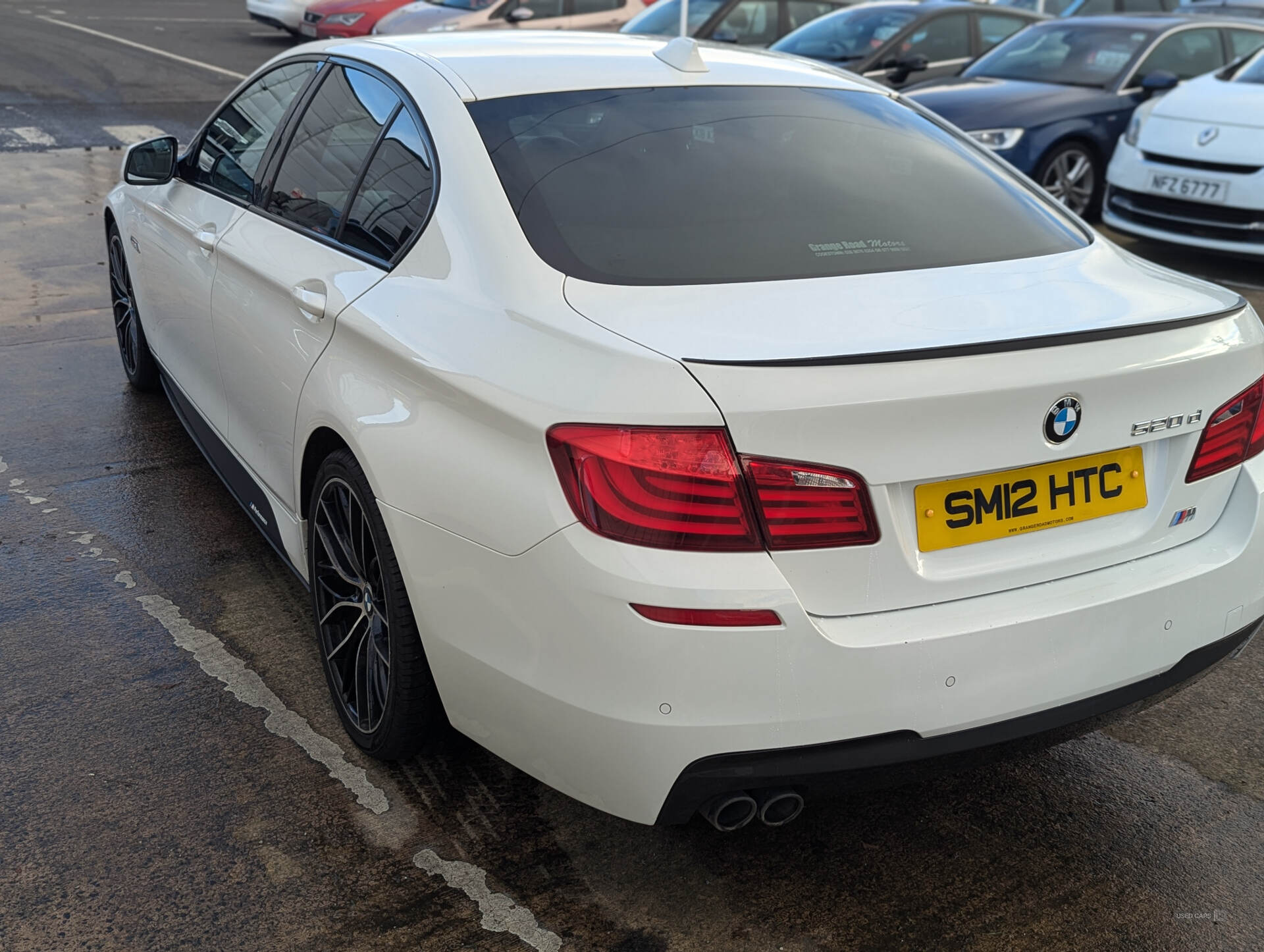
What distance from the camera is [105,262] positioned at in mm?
7820

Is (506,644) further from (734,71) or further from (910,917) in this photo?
(734,71)

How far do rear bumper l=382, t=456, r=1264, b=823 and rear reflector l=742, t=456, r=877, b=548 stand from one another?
68mm

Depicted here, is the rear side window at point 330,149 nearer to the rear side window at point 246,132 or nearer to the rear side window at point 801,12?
the rear side window at point 246,132

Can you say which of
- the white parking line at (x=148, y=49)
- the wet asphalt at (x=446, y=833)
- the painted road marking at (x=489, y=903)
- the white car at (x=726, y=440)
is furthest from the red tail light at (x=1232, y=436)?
the white parking line at (x=148, y=49)

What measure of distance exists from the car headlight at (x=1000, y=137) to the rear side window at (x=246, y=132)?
584cm

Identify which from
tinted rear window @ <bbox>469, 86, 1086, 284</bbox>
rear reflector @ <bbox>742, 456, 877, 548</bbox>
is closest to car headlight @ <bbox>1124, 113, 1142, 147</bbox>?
tinted rear window @ <bbox>469, 86, 1086, 284</bbox>

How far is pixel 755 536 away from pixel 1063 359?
0.62 m

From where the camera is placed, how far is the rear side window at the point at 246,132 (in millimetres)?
3730

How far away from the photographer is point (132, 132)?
11852 mm

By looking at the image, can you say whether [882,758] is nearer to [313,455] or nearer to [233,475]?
[313,455]

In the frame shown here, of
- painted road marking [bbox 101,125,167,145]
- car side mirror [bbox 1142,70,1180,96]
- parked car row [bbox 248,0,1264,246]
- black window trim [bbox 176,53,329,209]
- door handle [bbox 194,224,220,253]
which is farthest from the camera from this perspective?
painted road marking [bbox 101,125,167,145]

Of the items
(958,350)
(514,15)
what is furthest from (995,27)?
(958,350)

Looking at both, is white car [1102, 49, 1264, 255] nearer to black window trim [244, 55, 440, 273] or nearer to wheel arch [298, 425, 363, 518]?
black window trim [244, 55, 440, 273]

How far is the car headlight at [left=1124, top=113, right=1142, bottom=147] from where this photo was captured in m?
8.18
